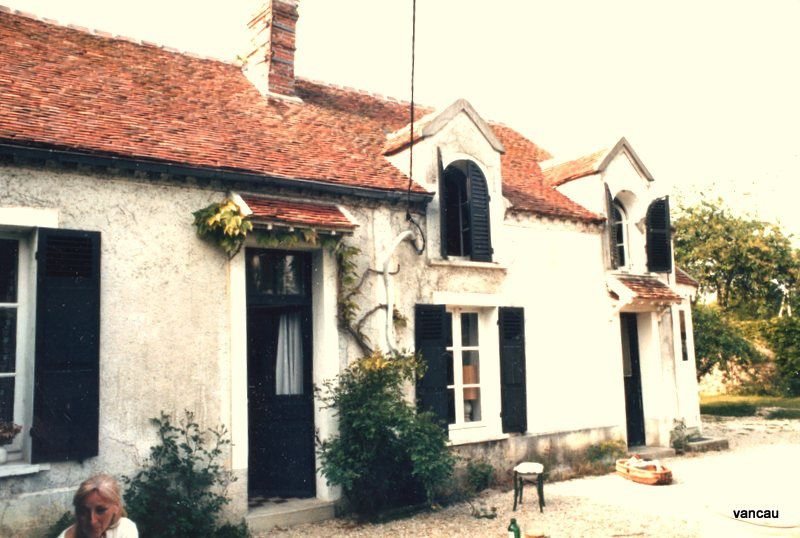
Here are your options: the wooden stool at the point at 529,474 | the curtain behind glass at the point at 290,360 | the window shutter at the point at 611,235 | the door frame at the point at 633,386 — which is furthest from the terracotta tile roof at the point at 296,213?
the door frame at the point at 633,386

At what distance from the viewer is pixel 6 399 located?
6.22 m

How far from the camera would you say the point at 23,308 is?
6.36 m

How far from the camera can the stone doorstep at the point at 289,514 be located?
7094 mm

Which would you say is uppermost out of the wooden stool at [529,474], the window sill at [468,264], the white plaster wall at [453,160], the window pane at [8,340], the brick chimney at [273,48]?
the brick chimney at [273,48]

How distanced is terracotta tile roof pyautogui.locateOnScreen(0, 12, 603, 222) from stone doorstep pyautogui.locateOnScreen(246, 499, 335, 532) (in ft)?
12.8

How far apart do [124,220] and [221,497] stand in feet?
10.1

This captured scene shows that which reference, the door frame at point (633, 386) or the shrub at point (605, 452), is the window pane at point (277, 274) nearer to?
the shrub at point (605, 452)

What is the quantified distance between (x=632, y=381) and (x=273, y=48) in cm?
868

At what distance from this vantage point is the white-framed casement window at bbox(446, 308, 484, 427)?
30.4 feet

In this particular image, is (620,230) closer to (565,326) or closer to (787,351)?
(565,326)

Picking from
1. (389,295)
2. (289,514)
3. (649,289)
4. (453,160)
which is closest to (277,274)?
(389,295)

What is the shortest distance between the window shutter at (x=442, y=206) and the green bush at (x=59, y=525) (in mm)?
5513

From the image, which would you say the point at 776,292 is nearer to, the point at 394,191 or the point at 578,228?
the point at 578,228

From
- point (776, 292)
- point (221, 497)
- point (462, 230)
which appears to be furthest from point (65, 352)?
point (776, 292)
